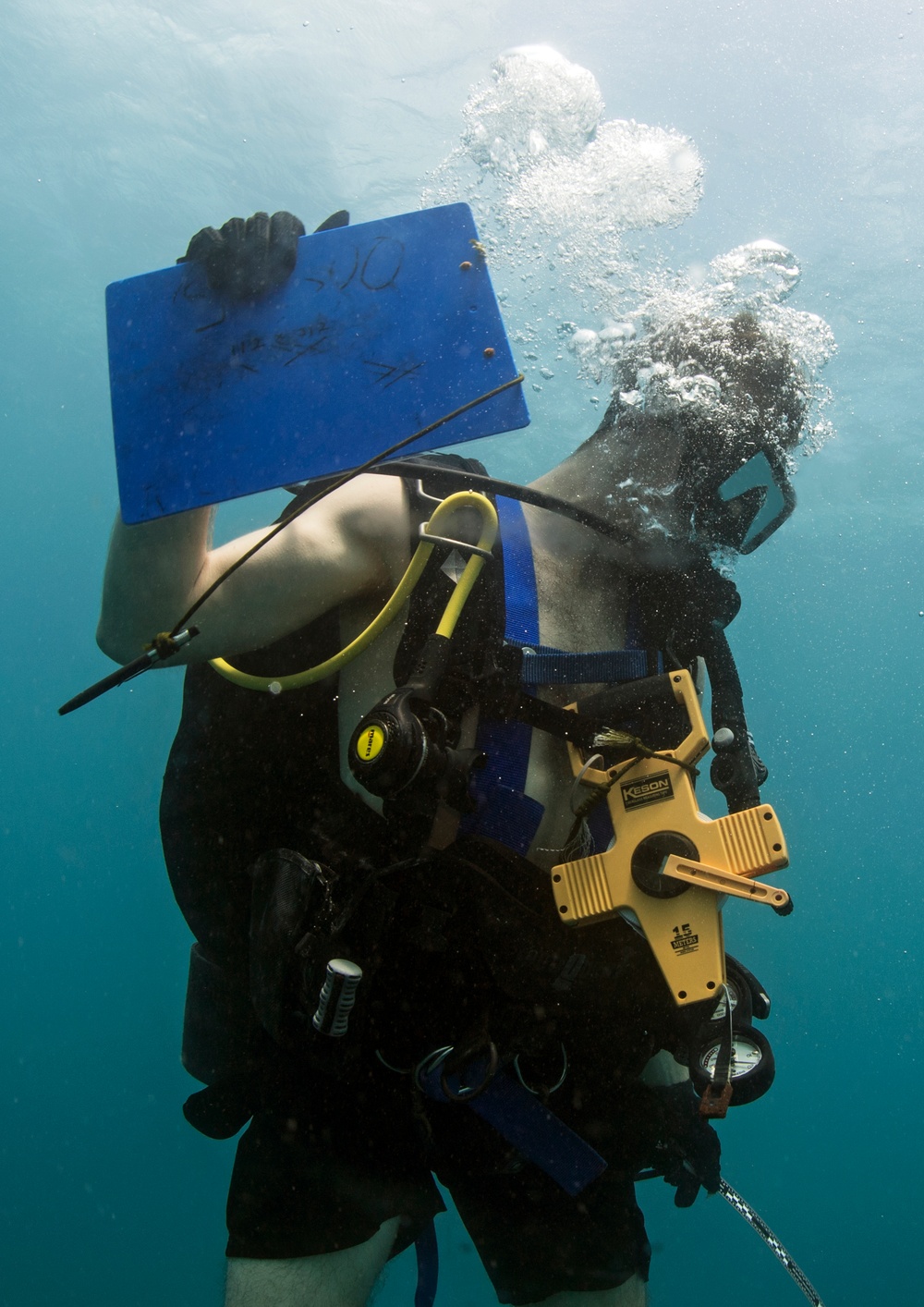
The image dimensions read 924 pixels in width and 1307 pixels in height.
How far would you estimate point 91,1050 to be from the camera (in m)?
35.7

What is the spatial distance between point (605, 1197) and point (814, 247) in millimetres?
10865

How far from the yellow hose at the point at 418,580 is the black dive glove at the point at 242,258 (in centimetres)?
60

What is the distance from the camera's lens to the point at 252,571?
1645 mm

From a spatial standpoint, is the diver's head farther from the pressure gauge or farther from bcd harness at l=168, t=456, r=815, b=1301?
the pressure gauge

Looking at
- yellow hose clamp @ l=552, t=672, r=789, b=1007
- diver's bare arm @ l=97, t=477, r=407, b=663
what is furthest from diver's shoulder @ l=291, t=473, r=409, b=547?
yellow hose clamp @ l=552, t=672, r=789, b=1007

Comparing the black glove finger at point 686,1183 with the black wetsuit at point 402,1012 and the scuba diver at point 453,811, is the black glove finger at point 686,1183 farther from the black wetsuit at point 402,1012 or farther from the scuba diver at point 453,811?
the black wetsuit at point 402,1012

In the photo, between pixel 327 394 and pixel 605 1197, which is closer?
pixel 327 394

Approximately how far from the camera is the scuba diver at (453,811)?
1.68 meters

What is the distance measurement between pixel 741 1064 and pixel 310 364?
1.94m

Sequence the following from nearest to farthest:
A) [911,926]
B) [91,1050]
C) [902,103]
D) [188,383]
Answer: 1. [188,383]
2. [902,103]
3. [91,1050]
4. [911,926]

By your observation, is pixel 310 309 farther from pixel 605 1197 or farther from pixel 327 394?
pixel 605 1197

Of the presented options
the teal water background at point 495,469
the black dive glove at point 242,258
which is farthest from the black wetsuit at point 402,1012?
the teal water background at point 495,469

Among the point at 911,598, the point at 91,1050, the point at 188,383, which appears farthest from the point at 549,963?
the point at 91,1050

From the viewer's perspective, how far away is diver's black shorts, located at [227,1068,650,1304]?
7.01ft
